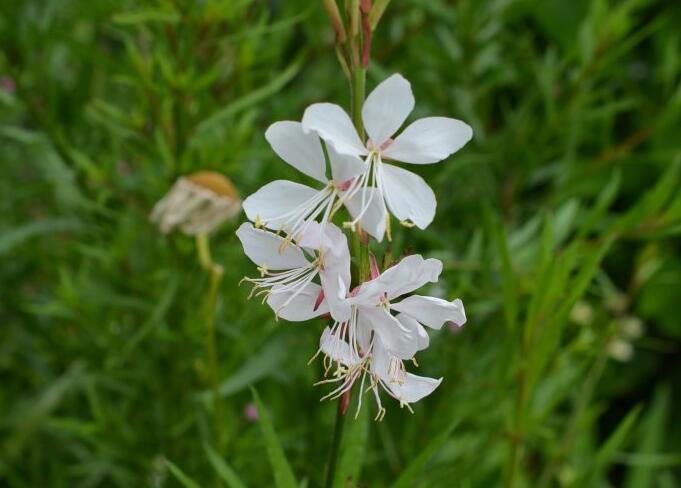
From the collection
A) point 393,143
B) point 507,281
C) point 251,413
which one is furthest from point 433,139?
point 251,413

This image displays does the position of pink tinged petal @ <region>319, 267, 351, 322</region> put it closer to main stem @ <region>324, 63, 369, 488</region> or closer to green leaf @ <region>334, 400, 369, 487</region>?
main stem @ <region>324, 63, 369, 488</region>

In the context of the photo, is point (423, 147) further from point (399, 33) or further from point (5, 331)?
point (5, 331)

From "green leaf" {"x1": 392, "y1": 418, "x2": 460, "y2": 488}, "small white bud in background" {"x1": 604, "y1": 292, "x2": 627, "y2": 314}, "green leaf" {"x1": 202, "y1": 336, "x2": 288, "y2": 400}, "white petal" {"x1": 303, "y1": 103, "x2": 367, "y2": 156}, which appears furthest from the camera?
"small white bud in background" {"x1": 604, "y1": 292, "x2": 627, "y2": 314}

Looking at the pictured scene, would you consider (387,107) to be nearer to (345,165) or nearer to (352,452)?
(345,165)

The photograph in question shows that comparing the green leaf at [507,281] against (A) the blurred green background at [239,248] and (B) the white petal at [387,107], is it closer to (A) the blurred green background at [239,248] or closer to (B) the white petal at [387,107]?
(A) the blurred green background at [239,248]

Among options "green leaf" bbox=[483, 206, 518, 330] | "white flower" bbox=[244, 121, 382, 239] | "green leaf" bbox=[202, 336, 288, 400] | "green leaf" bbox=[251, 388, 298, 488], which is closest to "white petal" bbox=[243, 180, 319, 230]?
"white flower" bbox=[244, 121, 382, 239]

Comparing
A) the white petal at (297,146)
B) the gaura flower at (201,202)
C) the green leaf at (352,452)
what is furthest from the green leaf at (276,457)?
the gaura flower at (201,202)

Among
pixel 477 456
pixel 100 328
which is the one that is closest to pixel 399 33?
pixel 100 328
